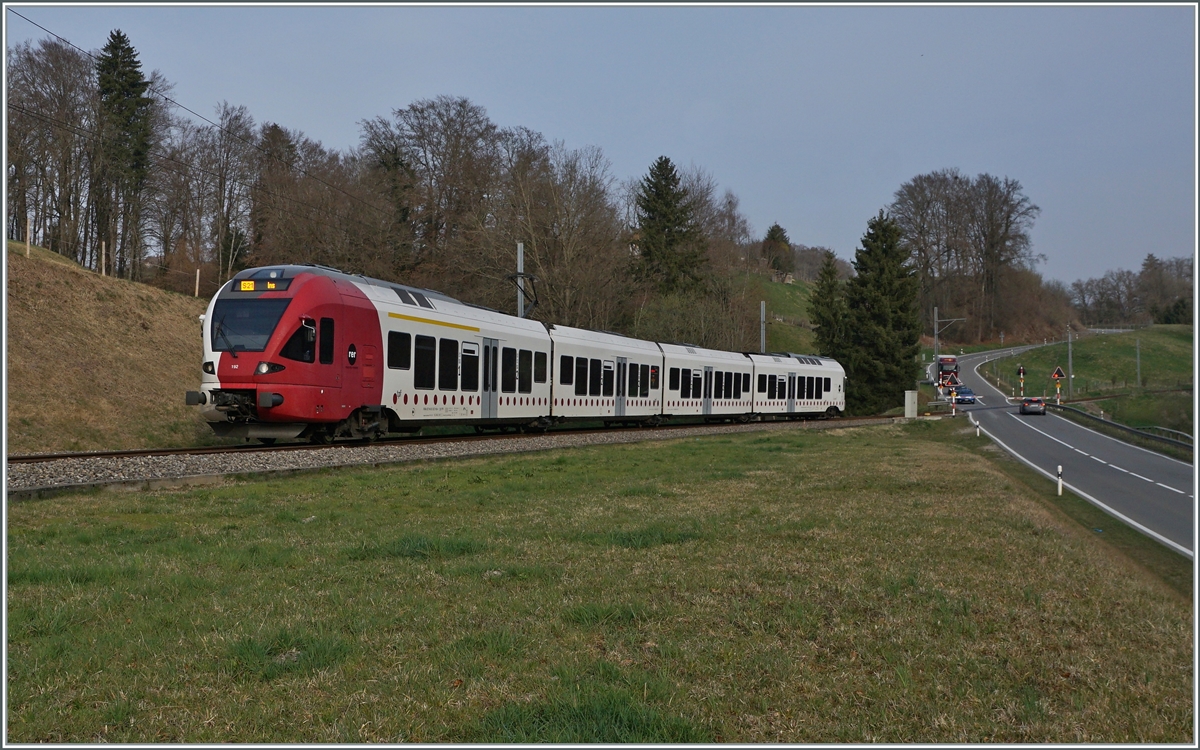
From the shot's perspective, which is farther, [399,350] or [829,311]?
[829,311]

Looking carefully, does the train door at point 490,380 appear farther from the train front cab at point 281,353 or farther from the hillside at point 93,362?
the hillside at point 93,362

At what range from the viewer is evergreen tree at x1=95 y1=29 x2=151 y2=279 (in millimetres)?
44188

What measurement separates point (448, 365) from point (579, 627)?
16840 mm

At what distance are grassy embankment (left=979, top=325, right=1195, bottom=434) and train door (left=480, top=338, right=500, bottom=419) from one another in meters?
15.2

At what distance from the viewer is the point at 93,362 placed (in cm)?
2600

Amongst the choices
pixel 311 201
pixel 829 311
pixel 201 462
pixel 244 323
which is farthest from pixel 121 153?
pixel 829 311

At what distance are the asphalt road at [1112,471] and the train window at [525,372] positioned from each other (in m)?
14.3

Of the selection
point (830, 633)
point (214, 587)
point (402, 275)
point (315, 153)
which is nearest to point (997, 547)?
point (830, 633)

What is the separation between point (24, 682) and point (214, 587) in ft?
6.54

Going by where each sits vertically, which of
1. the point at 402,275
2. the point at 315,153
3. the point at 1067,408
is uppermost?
the point at 315,153

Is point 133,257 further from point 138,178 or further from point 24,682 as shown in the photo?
point 24,682

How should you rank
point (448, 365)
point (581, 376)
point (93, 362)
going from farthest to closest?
point (581, 376)
point (93, 362)
point (448, 365)

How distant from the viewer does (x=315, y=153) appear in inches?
2370

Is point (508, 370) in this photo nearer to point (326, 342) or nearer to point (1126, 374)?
point (326, 342)
